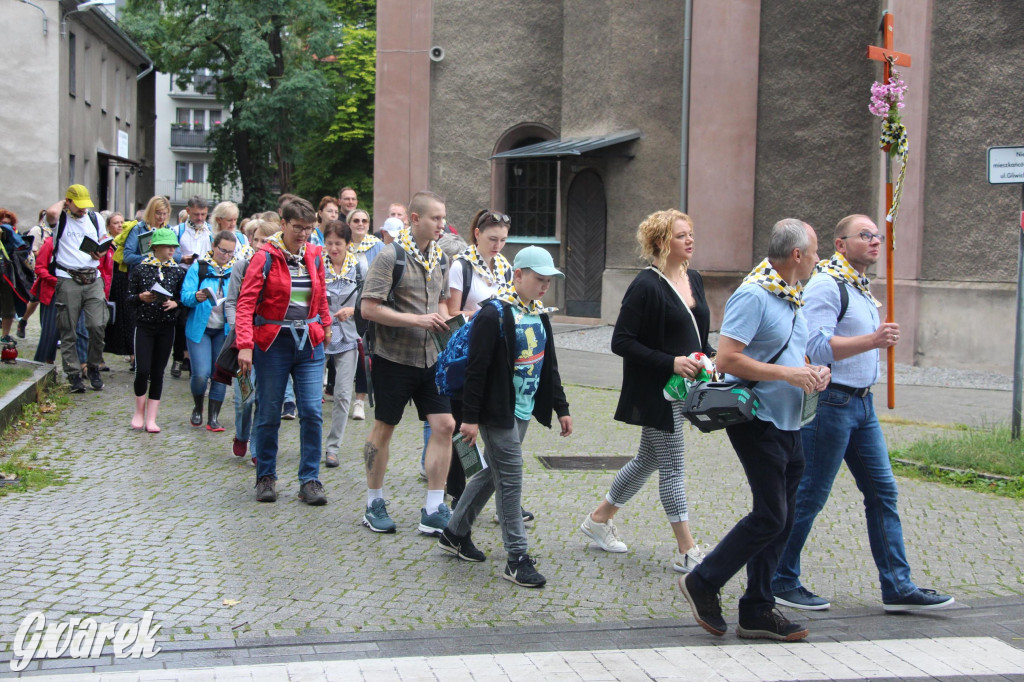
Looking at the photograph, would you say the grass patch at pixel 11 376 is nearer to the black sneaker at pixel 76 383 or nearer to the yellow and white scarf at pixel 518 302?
the black sneaker at pixel 76 383

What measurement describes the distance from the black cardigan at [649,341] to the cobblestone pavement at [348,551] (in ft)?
2.87

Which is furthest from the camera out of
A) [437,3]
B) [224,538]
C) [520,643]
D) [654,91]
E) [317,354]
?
[437,3]

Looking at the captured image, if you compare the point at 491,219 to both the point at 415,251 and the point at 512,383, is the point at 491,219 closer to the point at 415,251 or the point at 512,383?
the point at 415,251

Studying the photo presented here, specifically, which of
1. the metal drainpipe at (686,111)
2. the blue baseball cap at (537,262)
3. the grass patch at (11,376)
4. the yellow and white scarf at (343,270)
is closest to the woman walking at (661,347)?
the blue baseball cap at (537,262)

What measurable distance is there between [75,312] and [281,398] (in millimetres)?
5179

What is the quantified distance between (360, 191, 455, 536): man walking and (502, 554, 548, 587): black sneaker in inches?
35.8

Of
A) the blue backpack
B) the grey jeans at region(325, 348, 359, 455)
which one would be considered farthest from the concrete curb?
the blue backpack

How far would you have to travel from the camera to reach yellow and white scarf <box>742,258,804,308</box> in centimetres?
497

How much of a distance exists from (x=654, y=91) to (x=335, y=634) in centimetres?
1726

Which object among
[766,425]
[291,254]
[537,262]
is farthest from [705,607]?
[291,254]

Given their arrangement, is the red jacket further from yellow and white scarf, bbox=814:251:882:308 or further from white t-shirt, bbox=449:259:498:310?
yellow and white scarf, bbox=814:251:882:308

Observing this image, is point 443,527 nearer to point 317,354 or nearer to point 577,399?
point 317,354

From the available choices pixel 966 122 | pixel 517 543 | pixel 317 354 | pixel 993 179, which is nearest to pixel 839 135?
pixel 966 122

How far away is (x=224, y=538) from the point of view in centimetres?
641
